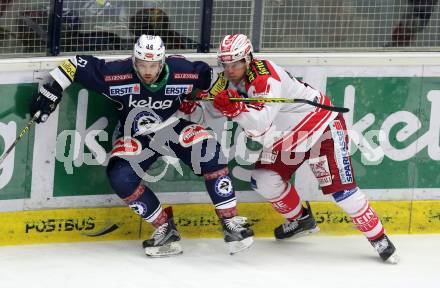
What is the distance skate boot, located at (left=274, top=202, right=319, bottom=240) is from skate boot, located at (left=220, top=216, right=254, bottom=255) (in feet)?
1.57

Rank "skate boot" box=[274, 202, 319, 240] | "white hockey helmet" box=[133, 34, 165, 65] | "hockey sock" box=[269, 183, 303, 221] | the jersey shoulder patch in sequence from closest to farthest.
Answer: "white hockey helmet" box=[133, 34, 165, 65] → the jersey shoulder patch → "hockey sock" box=[269, 183, 303, 221] → "skate boot" box=[274, 202, 319, 240]

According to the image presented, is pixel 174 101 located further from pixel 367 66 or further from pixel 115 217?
pixel 367 66

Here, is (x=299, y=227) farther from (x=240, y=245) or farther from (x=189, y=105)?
(x=189, y=105)

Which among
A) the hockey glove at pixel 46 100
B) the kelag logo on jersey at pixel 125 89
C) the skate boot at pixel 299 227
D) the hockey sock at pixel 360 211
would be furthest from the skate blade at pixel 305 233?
the hockey glove at pixel 46 100

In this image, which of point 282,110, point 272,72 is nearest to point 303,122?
point 282,110

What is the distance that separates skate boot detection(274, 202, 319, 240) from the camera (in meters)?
7.10

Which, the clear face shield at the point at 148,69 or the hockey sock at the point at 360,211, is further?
the hockey sock at the point at 360,211

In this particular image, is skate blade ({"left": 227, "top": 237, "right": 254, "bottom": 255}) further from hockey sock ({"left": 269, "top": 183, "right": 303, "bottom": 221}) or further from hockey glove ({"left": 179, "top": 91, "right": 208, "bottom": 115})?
hockey glove ({"left": 179, "top": 91, "right": 208, "bottom": 115})

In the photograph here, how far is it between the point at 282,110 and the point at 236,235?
30.8 inches

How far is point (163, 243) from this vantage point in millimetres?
6707

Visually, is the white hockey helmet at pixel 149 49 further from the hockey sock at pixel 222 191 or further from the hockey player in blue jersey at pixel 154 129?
the hockey sock at pixel 222 191

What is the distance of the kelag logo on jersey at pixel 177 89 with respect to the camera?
6.68 meters

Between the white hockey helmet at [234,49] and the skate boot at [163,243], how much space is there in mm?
1037

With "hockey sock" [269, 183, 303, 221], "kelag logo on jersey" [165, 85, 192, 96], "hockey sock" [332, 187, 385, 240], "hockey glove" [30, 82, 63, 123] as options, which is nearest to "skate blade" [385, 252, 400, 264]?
"hockey sock" [332, 187, 385, 240]
